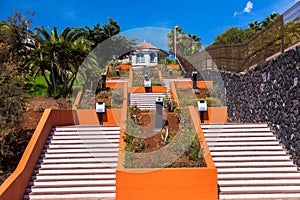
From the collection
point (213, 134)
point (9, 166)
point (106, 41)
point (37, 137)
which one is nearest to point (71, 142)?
point (37, 137)

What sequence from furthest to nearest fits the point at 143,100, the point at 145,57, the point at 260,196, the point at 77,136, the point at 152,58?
the point at 152,58 → the point at 145,57 → the point at 143,100 → the point at 77,136 → the point at 260,196

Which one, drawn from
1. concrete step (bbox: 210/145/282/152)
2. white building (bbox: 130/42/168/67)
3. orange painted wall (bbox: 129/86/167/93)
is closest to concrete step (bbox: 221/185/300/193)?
concrete step (bbox: 210/145/282/152)

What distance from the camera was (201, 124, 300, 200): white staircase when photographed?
7.04 m

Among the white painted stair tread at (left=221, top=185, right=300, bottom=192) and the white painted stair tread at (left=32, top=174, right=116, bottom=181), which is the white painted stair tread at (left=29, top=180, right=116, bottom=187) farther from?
the white painted stair tread at (left=221, top=185, right=300, bottom=192)

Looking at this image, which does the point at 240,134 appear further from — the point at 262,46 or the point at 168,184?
the point at 168,184

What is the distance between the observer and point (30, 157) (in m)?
7.73

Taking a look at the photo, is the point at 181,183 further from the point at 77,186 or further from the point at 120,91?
the point at 120,91

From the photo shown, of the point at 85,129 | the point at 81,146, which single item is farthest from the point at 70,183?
the point at 85,129

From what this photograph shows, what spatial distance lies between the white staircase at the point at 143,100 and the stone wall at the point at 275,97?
3826mm

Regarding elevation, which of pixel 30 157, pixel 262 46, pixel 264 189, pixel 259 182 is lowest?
pixel 264 189

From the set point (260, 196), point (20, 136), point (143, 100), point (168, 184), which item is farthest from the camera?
point (143, 100)

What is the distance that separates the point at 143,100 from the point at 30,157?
8487 mm

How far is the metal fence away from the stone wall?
0.53 metres

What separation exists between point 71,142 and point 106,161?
1445 mm
